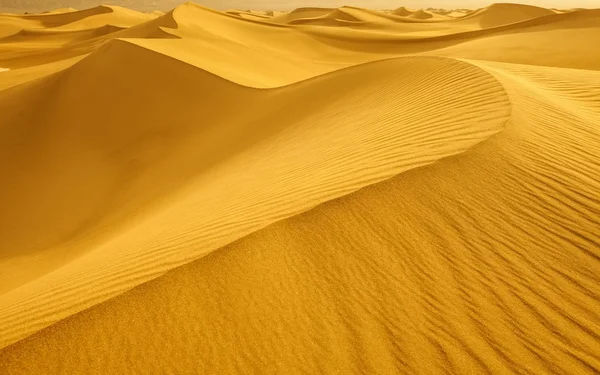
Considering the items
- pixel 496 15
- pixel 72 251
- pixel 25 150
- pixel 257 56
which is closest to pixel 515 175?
pixel 72 251

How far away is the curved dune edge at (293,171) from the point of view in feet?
7.85

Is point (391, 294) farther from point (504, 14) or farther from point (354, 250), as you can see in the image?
point (504, 14)

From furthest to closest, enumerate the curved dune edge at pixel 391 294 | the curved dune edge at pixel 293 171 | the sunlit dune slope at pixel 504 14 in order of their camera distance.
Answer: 1. the sunlit dune slope at pixel 504 14
2. the curved dune edge at pixel 293 171
3. the curved dune edge at pixel 391 294

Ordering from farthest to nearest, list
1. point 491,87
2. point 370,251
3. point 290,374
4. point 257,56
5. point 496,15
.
A: point 496,15
point 257,56
point 491,87
point 370,251
point 290,374

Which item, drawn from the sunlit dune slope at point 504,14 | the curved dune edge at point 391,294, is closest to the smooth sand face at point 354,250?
the curved dune edge at point 391,294

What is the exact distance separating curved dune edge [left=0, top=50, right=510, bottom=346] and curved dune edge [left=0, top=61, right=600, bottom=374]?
0.19 meters

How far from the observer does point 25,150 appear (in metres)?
8.57

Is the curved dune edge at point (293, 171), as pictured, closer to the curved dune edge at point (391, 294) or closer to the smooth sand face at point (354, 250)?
the smooth sand face at point (354, 250)

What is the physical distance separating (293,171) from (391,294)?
1873mm

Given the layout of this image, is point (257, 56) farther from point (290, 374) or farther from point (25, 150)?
point (290, 374)

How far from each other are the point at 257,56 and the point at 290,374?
49.4 ft

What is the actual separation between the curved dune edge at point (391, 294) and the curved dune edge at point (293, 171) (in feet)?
0.61

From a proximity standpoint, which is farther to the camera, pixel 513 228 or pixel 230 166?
pixel 230 166

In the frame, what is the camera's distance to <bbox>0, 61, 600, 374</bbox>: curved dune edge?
6.06 feet
